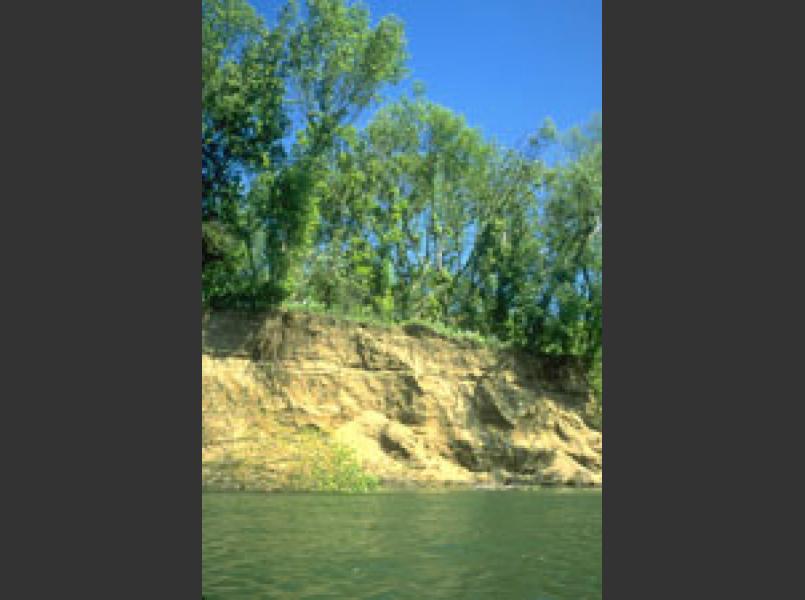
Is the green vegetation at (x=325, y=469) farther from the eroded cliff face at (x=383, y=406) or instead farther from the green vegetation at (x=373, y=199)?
the green vegetation at (x=373, y=199)

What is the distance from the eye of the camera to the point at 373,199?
23656mm

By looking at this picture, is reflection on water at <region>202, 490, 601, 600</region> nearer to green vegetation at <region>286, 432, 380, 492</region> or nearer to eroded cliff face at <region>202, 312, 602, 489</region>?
green vegetation at <region>286, 432, 380, 492</region>

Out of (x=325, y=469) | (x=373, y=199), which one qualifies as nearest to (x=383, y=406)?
(x=325, y=469)

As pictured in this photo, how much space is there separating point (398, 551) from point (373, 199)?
57.7 feet

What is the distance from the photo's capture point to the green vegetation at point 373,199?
1919 cm

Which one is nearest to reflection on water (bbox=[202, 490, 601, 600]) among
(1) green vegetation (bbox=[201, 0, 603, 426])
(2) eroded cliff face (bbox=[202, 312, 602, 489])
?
(2) eroded cliff face (bbox=[202, 312, 602, 489])

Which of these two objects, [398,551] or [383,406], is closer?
[398,551]

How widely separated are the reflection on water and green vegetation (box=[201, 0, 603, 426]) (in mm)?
8587

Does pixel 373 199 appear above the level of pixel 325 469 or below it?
above

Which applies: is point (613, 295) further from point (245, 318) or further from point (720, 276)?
point (245, 318)

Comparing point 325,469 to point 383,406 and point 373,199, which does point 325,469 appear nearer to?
point 383,406

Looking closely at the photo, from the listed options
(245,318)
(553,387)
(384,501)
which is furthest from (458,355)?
(384,501)

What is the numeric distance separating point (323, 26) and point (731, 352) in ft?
62.0

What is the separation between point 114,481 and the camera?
1.90 m
